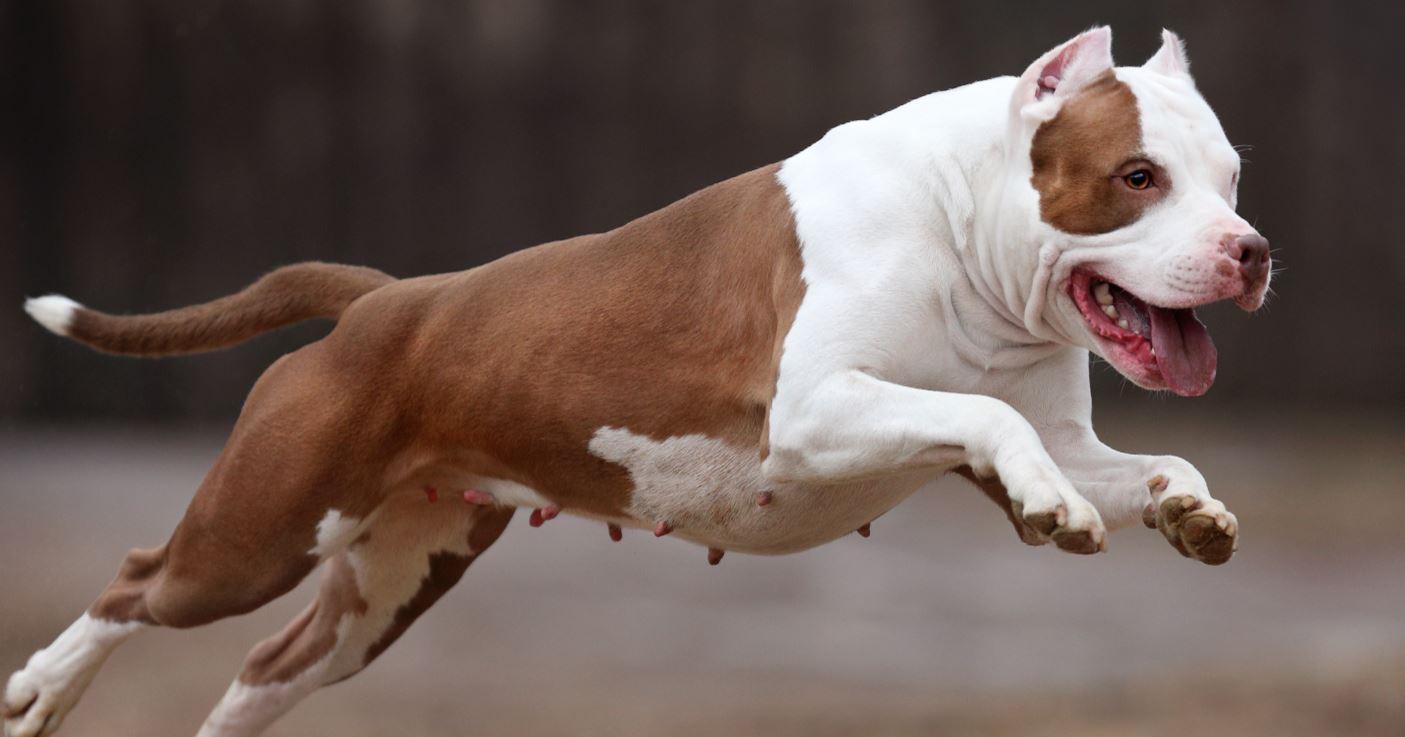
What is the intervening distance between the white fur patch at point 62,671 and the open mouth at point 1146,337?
2.58 metres

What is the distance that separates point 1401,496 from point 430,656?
17.0 feet

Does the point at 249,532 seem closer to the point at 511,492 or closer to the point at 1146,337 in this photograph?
the point at 511,492

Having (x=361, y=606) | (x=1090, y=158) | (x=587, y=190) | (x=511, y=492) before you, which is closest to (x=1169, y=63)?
(x=1090, y=158)

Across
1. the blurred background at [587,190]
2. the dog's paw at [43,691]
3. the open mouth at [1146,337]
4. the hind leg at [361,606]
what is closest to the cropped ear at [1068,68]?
the open mouth at [1146,337]

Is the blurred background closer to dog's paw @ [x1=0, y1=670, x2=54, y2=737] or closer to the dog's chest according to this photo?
dog's paw @ [x1=0, y1=670, x2=54, y2=737]

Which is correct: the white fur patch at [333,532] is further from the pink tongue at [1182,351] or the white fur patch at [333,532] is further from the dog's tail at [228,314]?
the pink tongue at [1182,351]

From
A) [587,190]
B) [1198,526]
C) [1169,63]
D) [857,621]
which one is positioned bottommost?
[857,621]

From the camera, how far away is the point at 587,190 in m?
9.19

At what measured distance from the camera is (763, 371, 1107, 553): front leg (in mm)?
2994

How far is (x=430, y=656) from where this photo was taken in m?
7.28

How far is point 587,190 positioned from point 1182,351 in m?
6.14

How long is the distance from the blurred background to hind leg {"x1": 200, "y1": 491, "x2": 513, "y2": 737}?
3367 millimetres

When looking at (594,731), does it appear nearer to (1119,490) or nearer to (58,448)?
(1119,490)

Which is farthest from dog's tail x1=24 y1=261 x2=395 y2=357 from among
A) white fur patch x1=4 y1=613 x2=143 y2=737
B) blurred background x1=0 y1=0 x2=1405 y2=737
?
blurred background x1=0 y1=0 x2=1405 y2=737
